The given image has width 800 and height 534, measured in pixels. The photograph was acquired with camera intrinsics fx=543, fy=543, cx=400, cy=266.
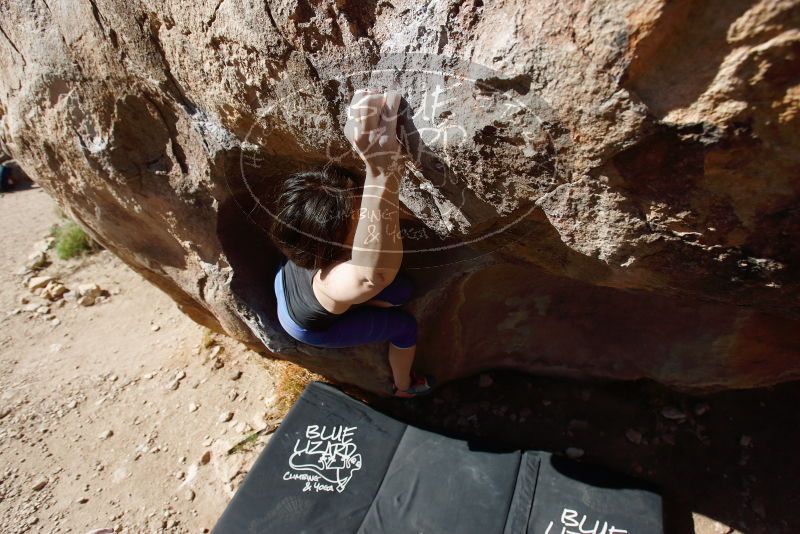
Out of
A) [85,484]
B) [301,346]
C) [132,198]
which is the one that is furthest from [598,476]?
[85,484]

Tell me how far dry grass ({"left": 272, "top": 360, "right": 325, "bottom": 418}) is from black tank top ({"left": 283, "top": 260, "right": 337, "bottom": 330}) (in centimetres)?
72

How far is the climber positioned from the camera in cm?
106

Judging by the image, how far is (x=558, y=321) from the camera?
73.3 inches

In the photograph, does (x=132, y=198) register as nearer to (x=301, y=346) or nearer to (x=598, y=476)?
(x=301, y=346)

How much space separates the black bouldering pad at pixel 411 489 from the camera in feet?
5.66

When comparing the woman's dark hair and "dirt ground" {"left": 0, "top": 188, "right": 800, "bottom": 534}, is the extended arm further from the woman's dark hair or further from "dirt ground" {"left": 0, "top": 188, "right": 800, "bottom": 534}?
"dirt ground" {"left": 0, "top": 188, "right": 800, "bottom": 534}

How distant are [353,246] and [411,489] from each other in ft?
3.45

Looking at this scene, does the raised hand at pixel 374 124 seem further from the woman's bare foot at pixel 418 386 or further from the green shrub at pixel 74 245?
the green shrub at pixel 74 245

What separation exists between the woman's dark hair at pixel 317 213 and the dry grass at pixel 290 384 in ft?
3.51

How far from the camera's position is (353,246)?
1.24 meters

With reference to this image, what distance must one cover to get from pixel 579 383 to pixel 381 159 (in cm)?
140

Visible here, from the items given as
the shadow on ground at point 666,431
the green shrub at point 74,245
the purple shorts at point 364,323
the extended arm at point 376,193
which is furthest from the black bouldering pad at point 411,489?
the green shrub at point 74,245

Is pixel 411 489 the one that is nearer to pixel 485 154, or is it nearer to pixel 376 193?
pixel 376 193

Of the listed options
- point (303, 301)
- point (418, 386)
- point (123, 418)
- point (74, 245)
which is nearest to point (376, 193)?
point (303, 301)
